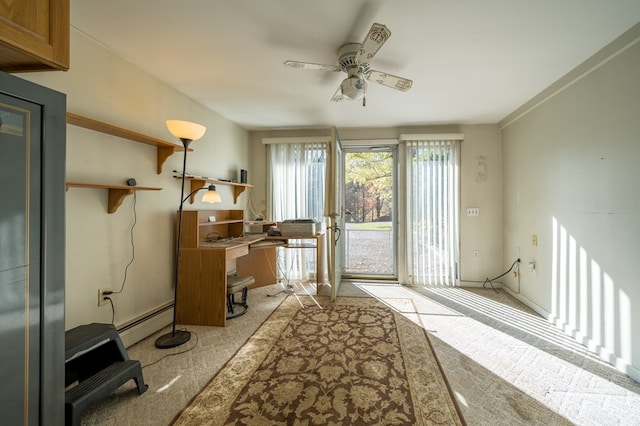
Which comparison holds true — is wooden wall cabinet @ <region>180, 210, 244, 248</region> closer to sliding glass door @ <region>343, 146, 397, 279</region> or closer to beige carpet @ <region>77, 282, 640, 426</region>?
beige carpet @ <region>77, 282, 640, 426</region>

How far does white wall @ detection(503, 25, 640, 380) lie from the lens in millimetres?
1812

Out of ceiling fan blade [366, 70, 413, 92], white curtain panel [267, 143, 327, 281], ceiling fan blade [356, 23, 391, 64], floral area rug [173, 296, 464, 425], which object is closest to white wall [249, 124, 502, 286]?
white curtain panel [267, 143, 327, 281]

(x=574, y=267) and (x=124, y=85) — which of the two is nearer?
(x=124, y=85)

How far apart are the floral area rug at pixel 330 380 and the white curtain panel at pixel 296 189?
147 cm

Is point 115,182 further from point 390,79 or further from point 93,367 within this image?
point 390,79

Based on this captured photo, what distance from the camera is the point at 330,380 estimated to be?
1750 mm

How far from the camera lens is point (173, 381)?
5.75 feet

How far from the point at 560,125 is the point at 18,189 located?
3651 mm

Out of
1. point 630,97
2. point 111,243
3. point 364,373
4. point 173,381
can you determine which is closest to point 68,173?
point 111,243

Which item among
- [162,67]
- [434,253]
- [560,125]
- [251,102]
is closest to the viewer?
[162,67]

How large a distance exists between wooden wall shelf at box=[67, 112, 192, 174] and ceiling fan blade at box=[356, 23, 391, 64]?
1.69 metres

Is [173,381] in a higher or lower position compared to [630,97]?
lower

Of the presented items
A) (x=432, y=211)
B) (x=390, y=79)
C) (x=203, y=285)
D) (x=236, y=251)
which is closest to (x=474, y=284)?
(x=432, y=211)

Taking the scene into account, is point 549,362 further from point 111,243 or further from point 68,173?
point 68,173
